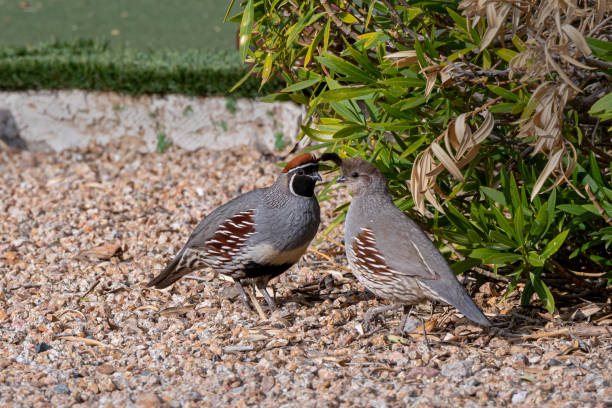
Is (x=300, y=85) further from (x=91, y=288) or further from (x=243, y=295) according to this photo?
(x=91, y=288)

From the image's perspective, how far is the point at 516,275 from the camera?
3.66m

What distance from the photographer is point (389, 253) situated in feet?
12.1

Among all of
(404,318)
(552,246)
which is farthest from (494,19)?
(404,318)

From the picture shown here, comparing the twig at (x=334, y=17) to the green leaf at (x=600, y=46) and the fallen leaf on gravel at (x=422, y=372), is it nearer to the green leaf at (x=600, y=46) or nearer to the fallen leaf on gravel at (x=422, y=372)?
the green leaf at (x=600, y=46)

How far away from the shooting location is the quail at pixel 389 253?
11.7ft

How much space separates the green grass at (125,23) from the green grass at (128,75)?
2481mm

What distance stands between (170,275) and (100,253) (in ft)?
3.10

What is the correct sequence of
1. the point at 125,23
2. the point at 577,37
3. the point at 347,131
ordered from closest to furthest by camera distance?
the point at 577,37 < the point at 347,131 < the point at 125,23

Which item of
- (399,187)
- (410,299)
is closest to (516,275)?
(410,299)

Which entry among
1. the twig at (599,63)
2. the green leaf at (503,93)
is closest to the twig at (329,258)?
the green leaf at (503,93)

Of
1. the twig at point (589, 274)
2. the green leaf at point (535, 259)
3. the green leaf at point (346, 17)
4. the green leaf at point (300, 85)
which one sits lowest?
the twig at point (589, 274)

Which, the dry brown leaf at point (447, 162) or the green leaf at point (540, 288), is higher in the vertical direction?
the dry brown leaf at point (447, 162)

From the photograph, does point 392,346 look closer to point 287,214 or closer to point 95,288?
point 287,214

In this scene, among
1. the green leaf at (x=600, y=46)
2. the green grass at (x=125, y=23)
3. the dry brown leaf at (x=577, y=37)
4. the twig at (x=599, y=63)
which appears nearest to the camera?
the dry brown leaf at (x=577, y=37)
